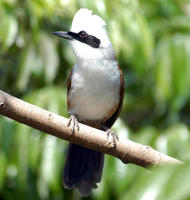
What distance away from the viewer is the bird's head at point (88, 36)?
11.7ft

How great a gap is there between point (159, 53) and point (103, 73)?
0.65m

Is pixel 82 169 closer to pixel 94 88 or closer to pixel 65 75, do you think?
pixel 94 88

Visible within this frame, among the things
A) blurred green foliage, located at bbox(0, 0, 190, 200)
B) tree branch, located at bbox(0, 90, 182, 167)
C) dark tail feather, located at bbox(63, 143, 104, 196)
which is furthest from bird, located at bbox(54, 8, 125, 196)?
tree branch, located at bbox(0, 90, 182, 167)

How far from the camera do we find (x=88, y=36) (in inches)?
144

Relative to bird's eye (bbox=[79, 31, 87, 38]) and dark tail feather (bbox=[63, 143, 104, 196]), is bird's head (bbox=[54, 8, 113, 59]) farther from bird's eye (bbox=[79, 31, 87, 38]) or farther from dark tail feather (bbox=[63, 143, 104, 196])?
dark tail feather (bbox=[63, 143, 104, 196])

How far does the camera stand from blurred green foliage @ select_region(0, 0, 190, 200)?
10.9 feet

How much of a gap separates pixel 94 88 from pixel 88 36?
0.42 meters

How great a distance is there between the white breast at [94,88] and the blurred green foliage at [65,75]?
0.50ft

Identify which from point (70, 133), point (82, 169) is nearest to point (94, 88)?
point (82, 169)

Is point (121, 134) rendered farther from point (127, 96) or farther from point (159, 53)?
point (127, 96)

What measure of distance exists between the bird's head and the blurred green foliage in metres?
0.15

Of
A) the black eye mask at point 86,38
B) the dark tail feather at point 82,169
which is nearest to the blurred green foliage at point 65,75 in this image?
the dark tail feather at point 82,169

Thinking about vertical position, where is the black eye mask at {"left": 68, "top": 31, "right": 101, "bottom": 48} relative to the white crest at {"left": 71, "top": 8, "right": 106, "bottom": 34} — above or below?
below

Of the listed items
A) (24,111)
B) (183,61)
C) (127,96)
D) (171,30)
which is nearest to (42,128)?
(24,111)
